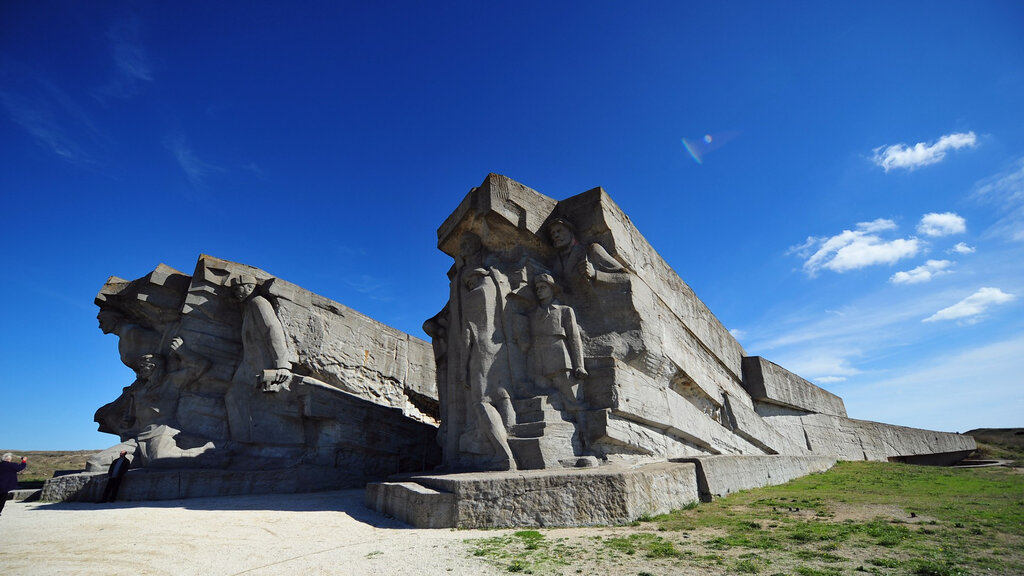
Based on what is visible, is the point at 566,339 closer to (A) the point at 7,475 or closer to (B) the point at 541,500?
(B) the point at 541,500

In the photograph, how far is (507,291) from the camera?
794 cm

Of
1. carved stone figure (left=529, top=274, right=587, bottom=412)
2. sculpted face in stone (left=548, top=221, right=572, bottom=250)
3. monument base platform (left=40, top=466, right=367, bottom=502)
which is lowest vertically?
monument base platform (left=40, top=466, right=367, bottom=502)

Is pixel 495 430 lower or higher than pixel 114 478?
higher

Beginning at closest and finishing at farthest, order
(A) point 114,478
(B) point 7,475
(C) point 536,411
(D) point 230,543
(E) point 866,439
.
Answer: (D) point 230,543 < (B) point 7,475 < (C) point 536,411 < (A) point 114,478 < (E) point 866,439

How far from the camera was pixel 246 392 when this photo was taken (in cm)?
1018

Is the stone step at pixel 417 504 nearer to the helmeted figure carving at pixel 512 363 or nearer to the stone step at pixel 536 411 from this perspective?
the helmeted figure carving at pixel 512 363

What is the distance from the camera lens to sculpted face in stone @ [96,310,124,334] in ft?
39.9

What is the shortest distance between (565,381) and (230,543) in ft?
14.1

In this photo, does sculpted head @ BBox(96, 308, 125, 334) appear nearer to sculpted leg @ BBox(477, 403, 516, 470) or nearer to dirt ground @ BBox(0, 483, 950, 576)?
dirt ground @ BBox(0, 483, 950, 576)

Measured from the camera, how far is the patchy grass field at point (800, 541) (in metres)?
3.08

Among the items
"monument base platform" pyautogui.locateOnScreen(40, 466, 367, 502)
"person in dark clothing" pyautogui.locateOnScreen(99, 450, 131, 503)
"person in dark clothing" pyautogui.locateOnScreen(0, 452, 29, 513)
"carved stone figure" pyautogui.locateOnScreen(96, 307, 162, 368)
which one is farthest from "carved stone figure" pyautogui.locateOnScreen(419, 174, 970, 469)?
"carved stone figure" pyautogui.locateOnScreen(96, 307, 162, 368)

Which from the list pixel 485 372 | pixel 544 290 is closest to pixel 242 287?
pixel 485 372

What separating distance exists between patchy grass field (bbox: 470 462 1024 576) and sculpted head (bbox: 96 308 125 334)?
40.4ft

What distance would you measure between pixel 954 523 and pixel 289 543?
5.52 metres
